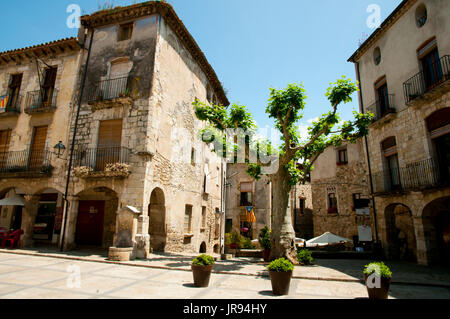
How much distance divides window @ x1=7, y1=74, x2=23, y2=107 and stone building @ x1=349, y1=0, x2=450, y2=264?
20.5 m

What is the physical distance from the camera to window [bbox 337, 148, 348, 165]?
21975 mm

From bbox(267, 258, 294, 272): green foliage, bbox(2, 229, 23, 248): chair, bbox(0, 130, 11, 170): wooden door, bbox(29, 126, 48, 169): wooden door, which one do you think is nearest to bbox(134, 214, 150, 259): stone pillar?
bbox(267, 258, 294, 272): green foliage

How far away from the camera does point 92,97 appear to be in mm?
13266

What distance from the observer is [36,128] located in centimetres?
1434

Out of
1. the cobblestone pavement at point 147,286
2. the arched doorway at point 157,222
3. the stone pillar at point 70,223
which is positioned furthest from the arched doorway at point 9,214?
the arched doorway at point 157,222

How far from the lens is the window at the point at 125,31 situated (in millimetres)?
13666

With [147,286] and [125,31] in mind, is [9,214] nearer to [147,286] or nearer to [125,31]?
[125,31]

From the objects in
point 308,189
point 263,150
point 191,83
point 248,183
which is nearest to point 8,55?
point 191,83

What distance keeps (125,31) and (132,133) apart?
5.93 metres

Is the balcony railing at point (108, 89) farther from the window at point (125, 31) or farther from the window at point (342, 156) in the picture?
the window at point (342, 156)

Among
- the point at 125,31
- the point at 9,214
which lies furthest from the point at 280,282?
the point at 9,214

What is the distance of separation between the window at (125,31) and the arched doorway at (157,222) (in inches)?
315

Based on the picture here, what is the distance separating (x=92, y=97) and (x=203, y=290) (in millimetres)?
11351

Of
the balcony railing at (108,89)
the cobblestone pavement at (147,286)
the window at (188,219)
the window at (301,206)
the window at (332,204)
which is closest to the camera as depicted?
the cobblestone pavement at (147,286)
